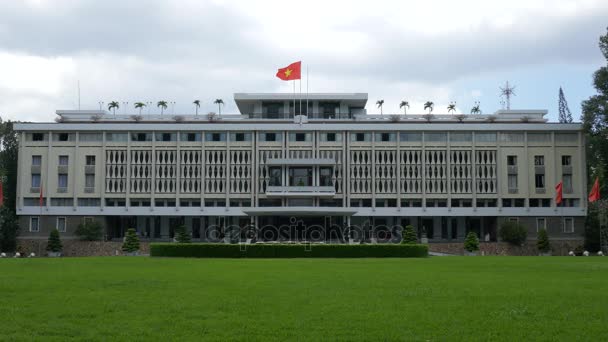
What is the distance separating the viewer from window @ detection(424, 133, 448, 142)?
84500 mm

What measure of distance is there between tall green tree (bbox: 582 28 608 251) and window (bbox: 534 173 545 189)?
7922 millimetres

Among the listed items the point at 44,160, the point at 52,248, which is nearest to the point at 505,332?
the point at 52,248

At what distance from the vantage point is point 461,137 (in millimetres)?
84375

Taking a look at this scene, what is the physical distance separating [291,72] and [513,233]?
98.2 feet

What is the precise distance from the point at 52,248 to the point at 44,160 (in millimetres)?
15244

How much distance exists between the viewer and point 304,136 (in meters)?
85.5

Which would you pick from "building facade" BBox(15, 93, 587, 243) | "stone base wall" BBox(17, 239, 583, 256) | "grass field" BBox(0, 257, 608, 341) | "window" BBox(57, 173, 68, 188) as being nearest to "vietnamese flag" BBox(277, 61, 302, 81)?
"building facade" BBox(15, 93, 587, 243)

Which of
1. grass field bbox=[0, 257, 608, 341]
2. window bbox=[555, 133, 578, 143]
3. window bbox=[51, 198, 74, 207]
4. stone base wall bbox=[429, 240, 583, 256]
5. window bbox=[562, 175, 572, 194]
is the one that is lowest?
stone base wall bbox=[429, 240, 583, 256]

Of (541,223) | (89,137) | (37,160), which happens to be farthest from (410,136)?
(37,160)

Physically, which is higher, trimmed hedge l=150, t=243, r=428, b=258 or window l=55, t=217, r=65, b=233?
window l=55, t=217, r=65, b=233

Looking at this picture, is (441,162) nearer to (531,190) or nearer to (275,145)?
(531,190)

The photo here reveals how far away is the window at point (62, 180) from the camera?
8425 cm

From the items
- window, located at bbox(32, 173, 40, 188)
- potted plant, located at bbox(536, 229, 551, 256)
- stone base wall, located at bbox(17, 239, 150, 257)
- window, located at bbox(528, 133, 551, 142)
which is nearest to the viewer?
potted plant, located at bbox(536, 229, 551, 256)

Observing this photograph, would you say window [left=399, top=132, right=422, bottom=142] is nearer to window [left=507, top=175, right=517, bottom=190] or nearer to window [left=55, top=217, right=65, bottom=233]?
window [left=507, top=175, right=517, bottom=190]
